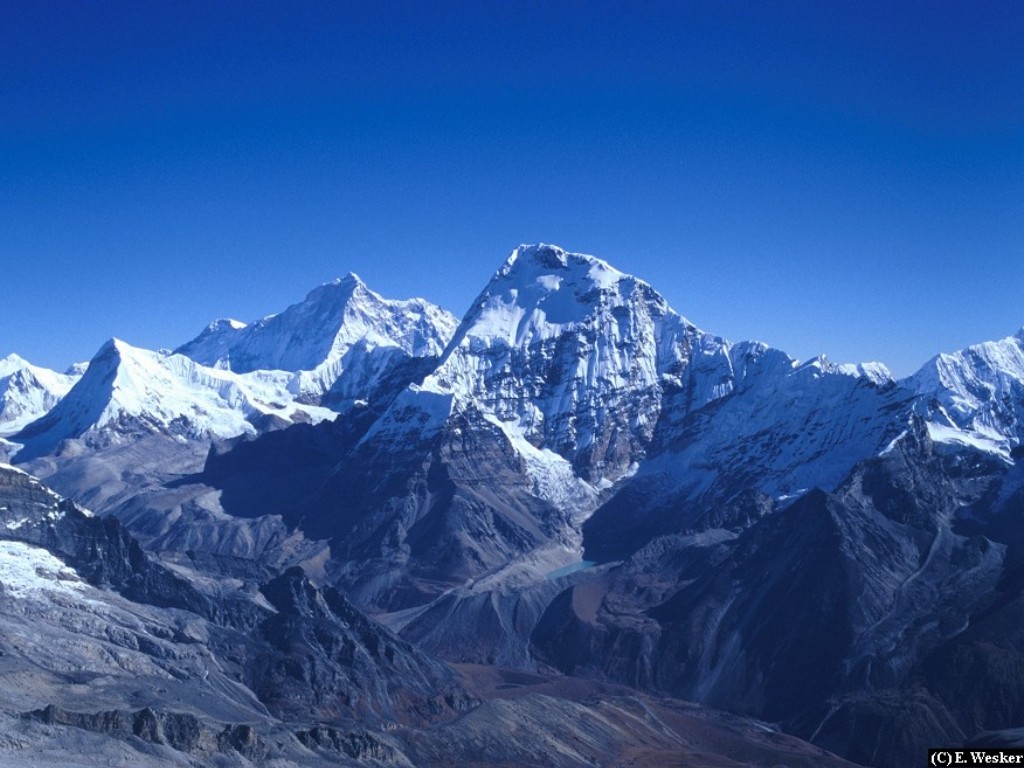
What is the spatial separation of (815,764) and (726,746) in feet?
41.6

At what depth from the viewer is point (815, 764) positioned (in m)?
184

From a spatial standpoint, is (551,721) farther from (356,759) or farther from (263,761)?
(263,761)

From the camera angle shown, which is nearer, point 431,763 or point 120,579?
point 431,763

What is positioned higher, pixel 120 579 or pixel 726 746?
pixel 120 579

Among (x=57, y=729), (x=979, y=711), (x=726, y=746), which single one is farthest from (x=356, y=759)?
(x=979, y=711)

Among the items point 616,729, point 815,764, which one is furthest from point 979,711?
point 616,729

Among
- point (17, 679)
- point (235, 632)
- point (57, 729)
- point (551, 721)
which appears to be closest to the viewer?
point (57, 729)

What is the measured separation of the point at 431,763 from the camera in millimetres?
163250

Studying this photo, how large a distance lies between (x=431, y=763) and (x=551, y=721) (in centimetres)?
2266

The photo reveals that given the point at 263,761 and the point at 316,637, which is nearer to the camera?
the point at 263,761

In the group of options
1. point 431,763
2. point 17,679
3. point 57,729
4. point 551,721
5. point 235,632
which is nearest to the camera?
point 57,729

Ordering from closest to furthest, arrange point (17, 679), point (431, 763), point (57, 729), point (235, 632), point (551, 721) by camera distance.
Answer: point (57, 729), point (17, 679), point (431, 763), point (551, 721), point (235, 632)

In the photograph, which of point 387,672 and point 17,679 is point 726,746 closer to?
point 387,672

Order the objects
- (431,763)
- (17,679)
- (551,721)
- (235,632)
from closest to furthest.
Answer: (17,679) → (431,763) → (551,721) → (235,632)
